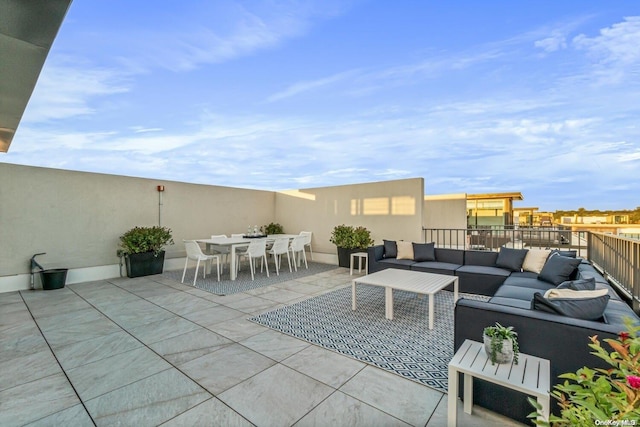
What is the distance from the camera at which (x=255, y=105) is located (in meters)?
6.26

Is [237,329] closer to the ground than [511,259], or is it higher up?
closer to the ground

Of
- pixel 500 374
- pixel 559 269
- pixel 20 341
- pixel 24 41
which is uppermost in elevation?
pixel 24 41

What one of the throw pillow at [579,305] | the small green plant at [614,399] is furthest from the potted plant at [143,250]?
the small green plant at [614,399]

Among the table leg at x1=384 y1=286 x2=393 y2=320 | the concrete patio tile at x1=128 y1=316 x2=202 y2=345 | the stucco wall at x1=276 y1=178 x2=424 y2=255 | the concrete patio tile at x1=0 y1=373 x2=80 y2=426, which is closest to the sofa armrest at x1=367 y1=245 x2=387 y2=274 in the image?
the stucco wall at x1=276 y1=178 x2=424 y2=255

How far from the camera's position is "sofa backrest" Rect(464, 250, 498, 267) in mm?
4859

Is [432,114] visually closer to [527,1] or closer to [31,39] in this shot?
[527,1]

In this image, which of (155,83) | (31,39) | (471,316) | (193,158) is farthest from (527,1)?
(193,158)

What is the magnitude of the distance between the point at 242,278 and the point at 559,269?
5.34 metres

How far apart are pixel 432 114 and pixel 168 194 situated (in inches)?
265

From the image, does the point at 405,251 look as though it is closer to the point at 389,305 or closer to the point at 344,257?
the point at 344,257

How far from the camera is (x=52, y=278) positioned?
5.04m

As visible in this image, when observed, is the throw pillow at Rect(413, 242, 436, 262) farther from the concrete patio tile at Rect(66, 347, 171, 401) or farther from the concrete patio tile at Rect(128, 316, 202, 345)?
the concrete patio tile at Rect(66, 347, 171, 401)

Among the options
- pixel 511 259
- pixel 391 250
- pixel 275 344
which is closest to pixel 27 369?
pixel 275 344

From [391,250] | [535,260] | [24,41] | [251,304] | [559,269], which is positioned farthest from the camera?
[391,250]
